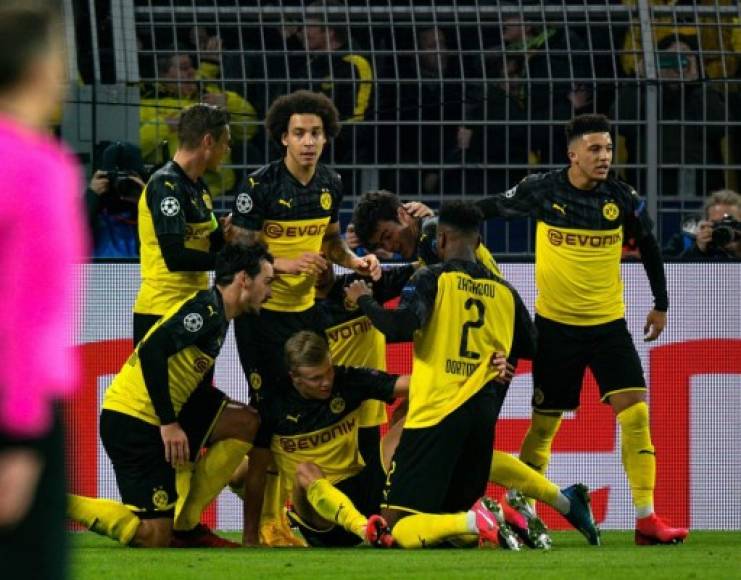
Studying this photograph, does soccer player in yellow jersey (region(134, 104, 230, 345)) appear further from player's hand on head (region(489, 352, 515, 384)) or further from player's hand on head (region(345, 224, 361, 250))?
player's hand on head (region(489, 352, 515, 384))

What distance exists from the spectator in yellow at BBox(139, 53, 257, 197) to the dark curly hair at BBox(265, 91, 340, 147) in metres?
1.08

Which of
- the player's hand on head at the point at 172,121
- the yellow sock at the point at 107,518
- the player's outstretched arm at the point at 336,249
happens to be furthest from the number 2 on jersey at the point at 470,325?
the player's hand on head at the point at 172,121

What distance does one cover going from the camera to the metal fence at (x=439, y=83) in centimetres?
900

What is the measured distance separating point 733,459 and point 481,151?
6.68 feet

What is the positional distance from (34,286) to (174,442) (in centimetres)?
476

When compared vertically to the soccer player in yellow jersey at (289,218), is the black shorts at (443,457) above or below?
below

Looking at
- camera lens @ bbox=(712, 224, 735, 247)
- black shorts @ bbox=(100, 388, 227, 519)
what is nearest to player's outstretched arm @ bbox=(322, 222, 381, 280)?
black shorts @ bbox=(100, 388, 227, 519)

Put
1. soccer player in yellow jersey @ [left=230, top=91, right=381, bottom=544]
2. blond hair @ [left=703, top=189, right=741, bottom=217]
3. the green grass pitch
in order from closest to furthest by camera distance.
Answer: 1. the green grass pitch
2. soccer player in yellow jersey @ [left=230, top=91, right=381, bottom=544]
3. blond hair @ [left=703, top=189, right=741, bottom=217]

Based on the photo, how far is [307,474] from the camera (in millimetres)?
7531

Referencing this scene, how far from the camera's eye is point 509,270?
8.91 meters

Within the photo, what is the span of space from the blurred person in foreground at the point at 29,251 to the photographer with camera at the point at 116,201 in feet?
19.9

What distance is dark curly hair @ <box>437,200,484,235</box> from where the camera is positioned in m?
7.21

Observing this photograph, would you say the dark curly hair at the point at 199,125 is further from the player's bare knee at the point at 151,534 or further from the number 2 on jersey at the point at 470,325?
the player's bare knee at the point at 151,534

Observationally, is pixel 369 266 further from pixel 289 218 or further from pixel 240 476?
pixel 240 476
